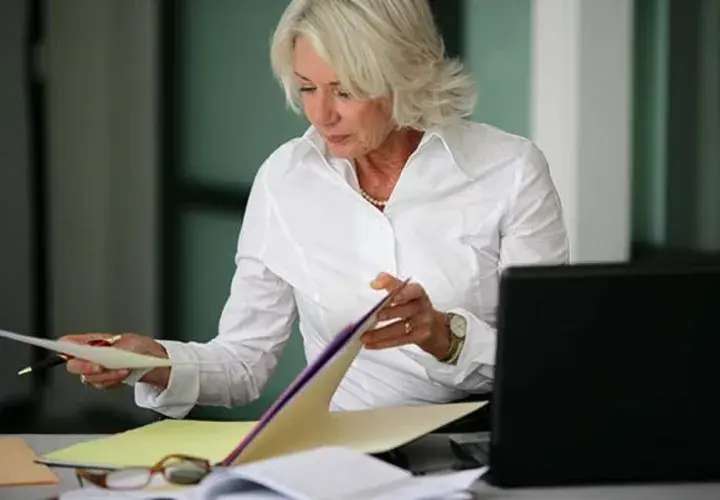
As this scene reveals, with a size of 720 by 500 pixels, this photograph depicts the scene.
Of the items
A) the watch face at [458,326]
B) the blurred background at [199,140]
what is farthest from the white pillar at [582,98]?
the watch face at [458,326]

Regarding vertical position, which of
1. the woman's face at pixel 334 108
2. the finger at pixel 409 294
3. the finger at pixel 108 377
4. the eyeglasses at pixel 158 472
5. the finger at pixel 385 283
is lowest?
the eyeglasses at pixel 158 472

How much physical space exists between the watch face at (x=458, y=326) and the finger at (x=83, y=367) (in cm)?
49

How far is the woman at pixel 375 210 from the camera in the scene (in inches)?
71.3

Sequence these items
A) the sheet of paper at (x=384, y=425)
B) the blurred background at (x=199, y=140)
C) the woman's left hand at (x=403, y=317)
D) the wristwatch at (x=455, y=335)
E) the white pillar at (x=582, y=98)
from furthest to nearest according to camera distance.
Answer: the white pillar at (x=582, y=98) < the blurred background at (x=199, y=140) < the wristwatch at (x=455, y=335) < the woman's left hand at (x=403, y=317) < the sheet of paper at (x=384, y=425)

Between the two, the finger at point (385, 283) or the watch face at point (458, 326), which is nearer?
the finger at point (385, 283)

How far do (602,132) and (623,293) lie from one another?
2.06 m

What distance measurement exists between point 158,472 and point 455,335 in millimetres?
589

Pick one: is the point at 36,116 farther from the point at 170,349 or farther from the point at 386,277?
the point at 386,277

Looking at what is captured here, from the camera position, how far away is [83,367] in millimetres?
1342

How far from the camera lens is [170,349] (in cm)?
158

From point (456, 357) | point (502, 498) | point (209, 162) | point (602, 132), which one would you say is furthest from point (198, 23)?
point (502, 498)

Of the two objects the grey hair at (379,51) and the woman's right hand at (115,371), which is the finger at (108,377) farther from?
the grey hair at (379,51)

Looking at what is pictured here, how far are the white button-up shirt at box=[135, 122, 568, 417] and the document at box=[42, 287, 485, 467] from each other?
1.58 ft

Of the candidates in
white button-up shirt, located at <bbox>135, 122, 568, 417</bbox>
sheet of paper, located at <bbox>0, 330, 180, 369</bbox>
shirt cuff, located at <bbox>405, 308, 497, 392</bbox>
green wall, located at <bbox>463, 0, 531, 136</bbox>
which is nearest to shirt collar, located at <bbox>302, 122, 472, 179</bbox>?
white button-up shirt, located at <bbox>135, 122, 568, 417</bbox>
